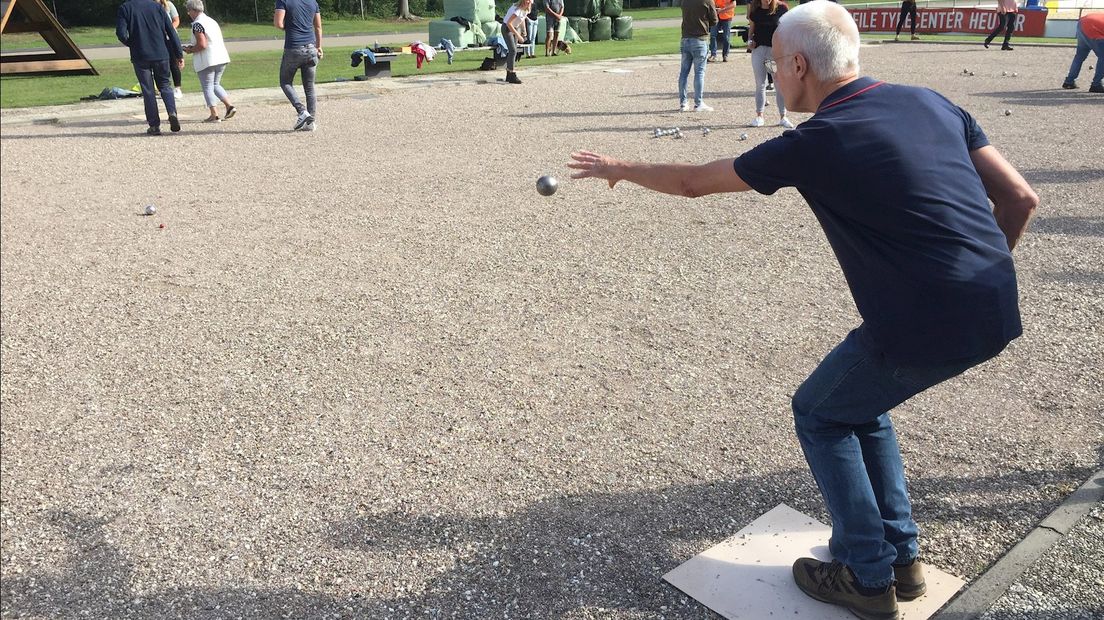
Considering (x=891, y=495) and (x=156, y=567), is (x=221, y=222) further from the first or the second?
(x=891, y=495)

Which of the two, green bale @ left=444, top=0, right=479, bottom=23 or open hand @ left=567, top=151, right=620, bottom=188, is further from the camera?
green bale @ left=444, top=0, right=479, bottom=23

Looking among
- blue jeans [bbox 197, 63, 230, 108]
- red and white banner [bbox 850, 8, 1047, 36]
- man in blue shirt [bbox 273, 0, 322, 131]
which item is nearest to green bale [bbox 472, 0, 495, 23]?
red and white banner [bbox 850, 8, 1047, 36]

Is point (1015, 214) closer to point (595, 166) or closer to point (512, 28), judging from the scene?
point (595, 166)

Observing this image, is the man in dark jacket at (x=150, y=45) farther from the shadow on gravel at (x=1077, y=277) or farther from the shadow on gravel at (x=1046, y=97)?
the shadow on gravel at (x=1046, y=97)

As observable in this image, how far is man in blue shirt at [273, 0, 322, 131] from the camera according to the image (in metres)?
11.9

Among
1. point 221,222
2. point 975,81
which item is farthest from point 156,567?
point 975,81

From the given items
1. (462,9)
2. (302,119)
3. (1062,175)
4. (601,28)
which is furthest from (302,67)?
(601,28)

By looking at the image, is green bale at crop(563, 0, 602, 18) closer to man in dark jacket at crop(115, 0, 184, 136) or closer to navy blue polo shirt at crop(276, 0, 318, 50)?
navy blue polo shirt at crop(276, 0, 318, 50)

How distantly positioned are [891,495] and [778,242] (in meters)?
4.52

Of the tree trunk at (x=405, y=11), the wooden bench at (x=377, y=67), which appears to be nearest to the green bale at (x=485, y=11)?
the wooden bench at (x=377, y=67)

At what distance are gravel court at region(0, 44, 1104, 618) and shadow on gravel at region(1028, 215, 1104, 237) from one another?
41 millimetres

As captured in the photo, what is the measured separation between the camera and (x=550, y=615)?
3.04 m

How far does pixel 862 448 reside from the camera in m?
2.91

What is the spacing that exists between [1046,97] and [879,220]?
49.7ft
